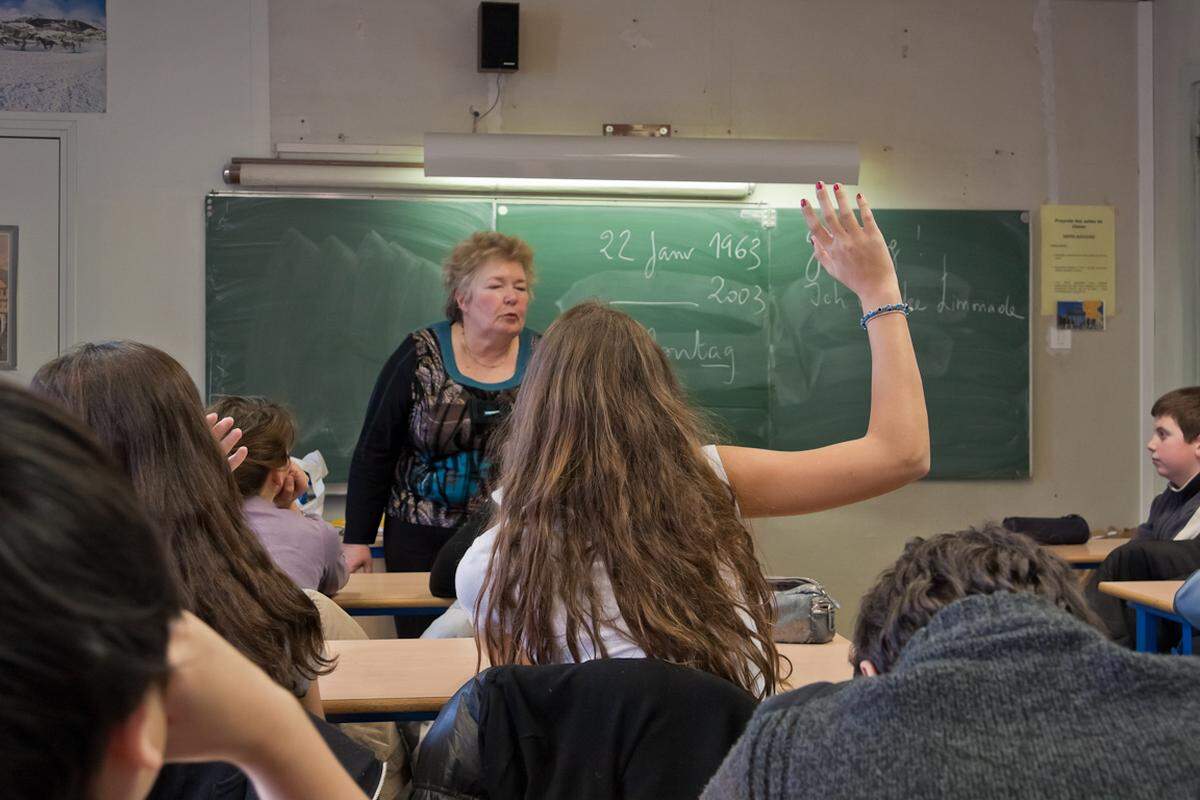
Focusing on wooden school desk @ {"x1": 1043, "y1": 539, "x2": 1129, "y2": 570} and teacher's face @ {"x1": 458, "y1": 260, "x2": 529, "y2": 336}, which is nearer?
teacher's face @ {"x1": 458, "y1": 260, "x2": 529, "y2": 336}

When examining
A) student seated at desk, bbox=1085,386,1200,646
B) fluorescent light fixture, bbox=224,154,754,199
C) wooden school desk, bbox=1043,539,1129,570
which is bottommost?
wooden school desk, bbox=1043,539,1129,570

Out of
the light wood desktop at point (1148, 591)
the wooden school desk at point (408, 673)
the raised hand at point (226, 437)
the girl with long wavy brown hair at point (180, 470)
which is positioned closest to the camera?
the girl with long wavy brown hair at point (180, 470)

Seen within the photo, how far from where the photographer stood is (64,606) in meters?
0.33

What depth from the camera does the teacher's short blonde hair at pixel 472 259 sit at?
11.7ft

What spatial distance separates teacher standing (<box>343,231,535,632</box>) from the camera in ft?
11.5

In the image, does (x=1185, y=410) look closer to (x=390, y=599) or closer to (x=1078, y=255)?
(x=1078, y=255)

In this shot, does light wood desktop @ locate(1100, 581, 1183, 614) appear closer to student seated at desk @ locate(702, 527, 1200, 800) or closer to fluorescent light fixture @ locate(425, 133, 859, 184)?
fluorescent light fixture @ locate(425, 133, 859, 184)

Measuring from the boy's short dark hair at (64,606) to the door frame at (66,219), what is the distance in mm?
4667

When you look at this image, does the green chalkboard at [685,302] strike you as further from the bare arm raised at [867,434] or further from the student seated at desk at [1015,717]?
the student seated at desk at [1015,717]

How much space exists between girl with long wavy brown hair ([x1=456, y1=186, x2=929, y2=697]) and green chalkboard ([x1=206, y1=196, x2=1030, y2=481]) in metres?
2.88

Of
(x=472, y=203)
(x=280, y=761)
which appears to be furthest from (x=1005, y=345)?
(x=280, y=761)

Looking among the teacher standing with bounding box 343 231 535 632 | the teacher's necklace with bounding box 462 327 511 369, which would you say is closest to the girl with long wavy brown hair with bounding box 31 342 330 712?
the teacher standing with bounding box 343 231 535 632

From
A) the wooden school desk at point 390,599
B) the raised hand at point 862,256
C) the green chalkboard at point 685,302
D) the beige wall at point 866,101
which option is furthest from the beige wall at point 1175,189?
the raised hand at point 862,256

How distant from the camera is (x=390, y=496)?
369 cm
